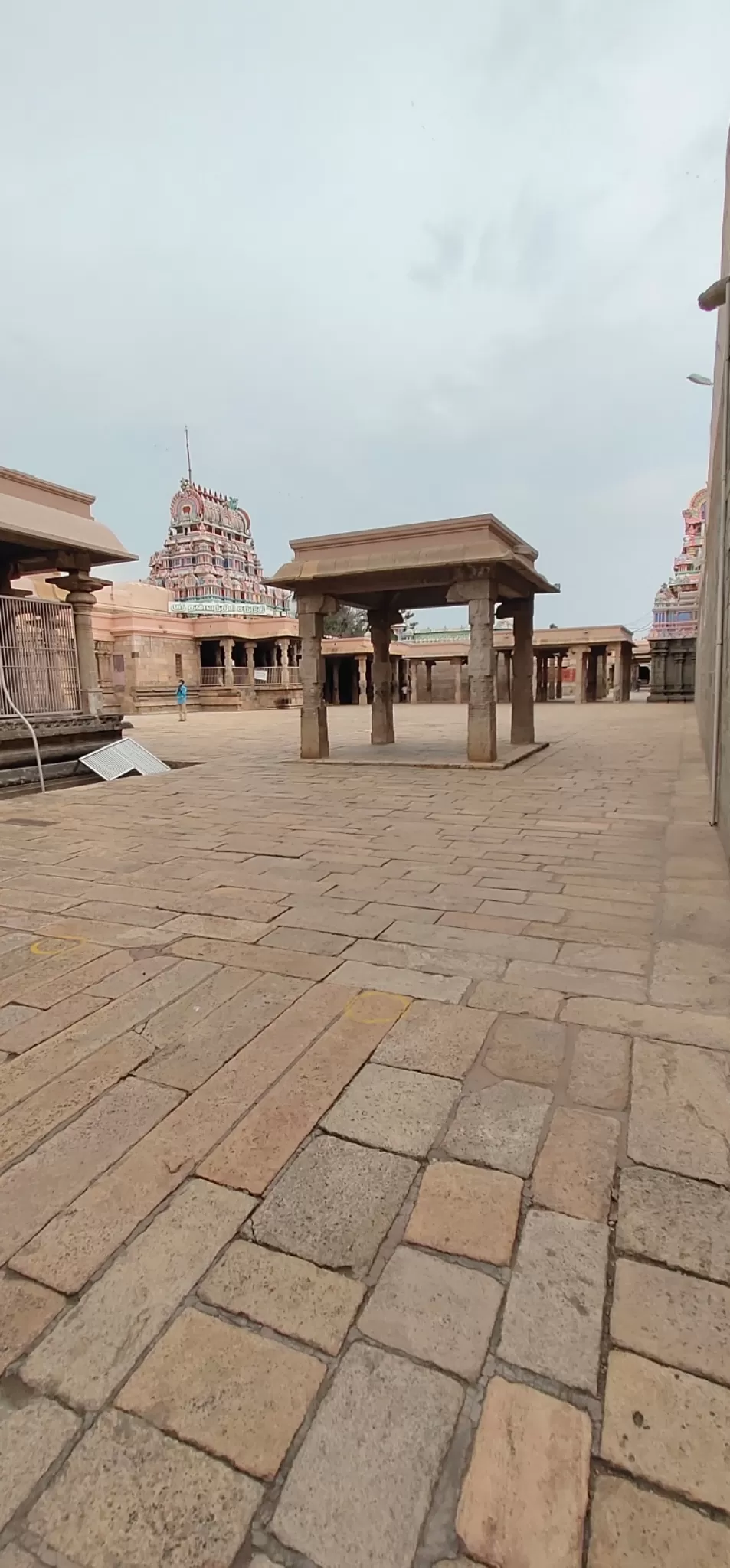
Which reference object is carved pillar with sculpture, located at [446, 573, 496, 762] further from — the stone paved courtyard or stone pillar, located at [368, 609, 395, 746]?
the stone paved courtyard

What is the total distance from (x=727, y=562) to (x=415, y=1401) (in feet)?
15.9

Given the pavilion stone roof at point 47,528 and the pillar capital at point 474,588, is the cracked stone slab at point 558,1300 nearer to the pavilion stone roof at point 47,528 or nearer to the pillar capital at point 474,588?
the pillar capital at point 474,588

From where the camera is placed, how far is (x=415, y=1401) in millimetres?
1161

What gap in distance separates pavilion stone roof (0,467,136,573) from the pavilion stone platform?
246 centimetres

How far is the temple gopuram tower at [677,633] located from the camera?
2575cm

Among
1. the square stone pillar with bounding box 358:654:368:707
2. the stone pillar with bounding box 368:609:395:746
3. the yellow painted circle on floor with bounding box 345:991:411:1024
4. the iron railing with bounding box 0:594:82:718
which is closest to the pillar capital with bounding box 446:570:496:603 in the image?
the stone pillar with bounding box 368:609:395:746

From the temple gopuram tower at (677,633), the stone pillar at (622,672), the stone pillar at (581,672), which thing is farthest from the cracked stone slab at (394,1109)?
the stone pillar at (622,672)

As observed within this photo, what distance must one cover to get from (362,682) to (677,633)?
49.9 ft

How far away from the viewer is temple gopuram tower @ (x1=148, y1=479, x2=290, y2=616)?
53.4 meters

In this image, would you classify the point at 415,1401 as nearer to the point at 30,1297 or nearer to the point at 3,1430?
the point at 3,1430

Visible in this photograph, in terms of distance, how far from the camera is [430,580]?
8.88m

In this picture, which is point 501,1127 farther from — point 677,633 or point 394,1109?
point 677,633

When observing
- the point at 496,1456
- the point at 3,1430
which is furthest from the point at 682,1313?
the point at 3,1430

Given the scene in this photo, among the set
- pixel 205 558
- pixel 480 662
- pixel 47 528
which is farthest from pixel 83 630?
pixel 205 558
